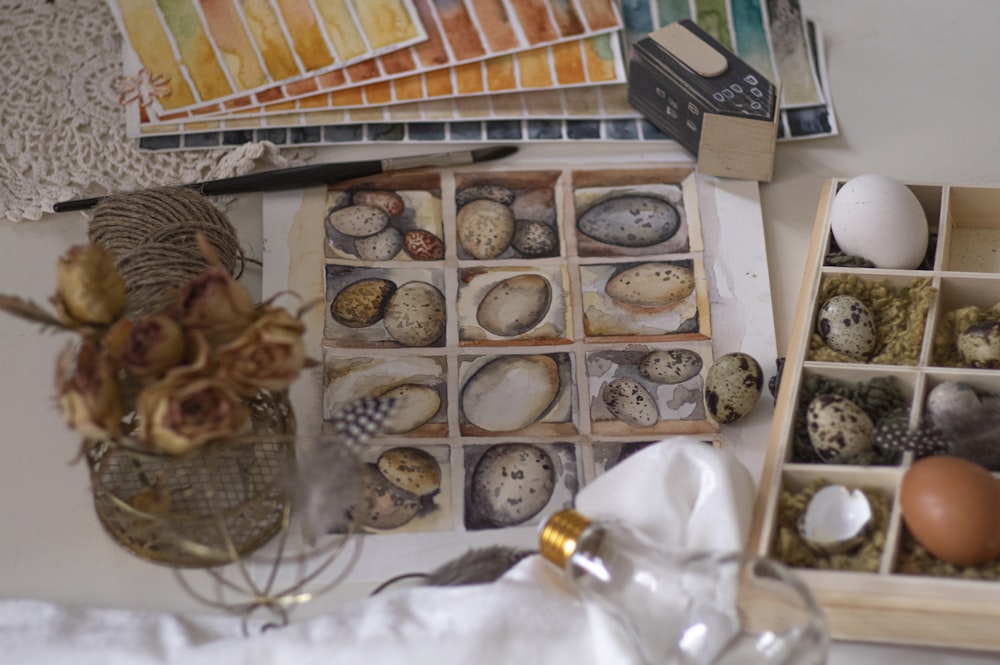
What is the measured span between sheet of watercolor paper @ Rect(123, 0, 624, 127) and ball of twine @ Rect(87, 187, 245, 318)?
0.64 feet

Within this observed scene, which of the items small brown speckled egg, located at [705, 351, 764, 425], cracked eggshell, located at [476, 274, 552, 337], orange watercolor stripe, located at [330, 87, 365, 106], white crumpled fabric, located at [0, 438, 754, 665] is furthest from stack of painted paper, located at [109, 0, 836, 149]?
white crumpled fabric, located at [0, 438, 754, 665]

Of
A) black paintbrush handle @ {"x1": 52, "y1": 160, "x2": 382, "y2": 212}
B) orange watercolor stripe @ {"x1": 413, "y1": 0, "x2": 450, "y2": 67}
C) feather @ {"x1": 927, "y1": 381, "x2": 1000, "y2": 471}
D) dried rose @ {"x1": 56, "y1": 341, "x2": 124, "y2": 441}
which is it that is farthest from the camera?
orange watercolor stripe @ {"x1": 413, "y1": 0, "x2": 450, "y2": 67}

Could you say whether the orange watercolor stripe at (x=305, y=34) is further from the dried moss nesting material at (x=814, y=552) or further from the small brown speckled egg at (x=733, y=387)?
the dried moss nesting material at (x=814, y=552)

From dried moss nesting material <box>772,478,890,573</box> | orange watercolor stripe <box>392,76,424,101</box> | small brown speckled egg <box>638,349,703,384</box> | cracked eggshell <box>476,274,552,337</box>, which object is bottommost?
dried moss nesting material <box>772,478,890,573</box>

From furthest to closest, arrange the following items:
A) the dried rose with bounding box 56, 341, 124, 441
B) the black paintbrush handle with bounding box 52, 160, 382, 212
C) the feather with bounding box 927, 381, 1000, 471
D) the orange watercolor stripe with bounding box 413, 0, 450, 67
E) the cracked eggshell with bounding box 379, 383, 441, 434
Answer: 1. the orange watercolor stripe with bounding box 413, 0, 450, 67
2. the black paintbrush handle with bounding box 52, 160, 382, 212
3. the cracked eggshell with bounding box 379, 383, 441, 434
4. the feather with bounding box 927, 381, 1000, 471
5. the dried rose with bounding box 56, 341, 124, 441

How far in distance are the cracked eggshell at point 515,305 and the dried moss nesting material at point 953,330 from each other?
0.88 feet

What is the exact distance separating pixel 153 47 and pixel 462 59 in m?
0.27

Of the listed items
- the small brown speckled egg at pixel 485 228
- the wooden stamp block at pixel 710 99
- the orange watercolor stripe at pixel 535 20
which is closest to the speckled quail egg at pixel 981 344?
the wooden stamp block at pixel 710 99

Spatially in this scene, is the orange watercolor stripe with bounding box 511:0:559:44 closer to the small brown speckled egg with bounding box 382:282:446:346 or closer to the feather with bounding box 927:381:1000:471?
the small brown speckled egg with bounding box 382:282:446:346

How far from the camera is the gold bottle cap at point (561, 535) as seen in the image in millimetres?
552

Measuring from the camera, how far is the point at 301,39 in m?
0.93

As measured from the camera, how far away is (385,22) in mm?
933

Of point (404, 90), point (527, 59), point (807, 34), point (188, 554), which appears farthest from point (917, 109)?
point (188, 554)

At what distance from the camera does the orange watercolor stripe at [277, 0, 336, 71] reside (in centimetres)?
92
